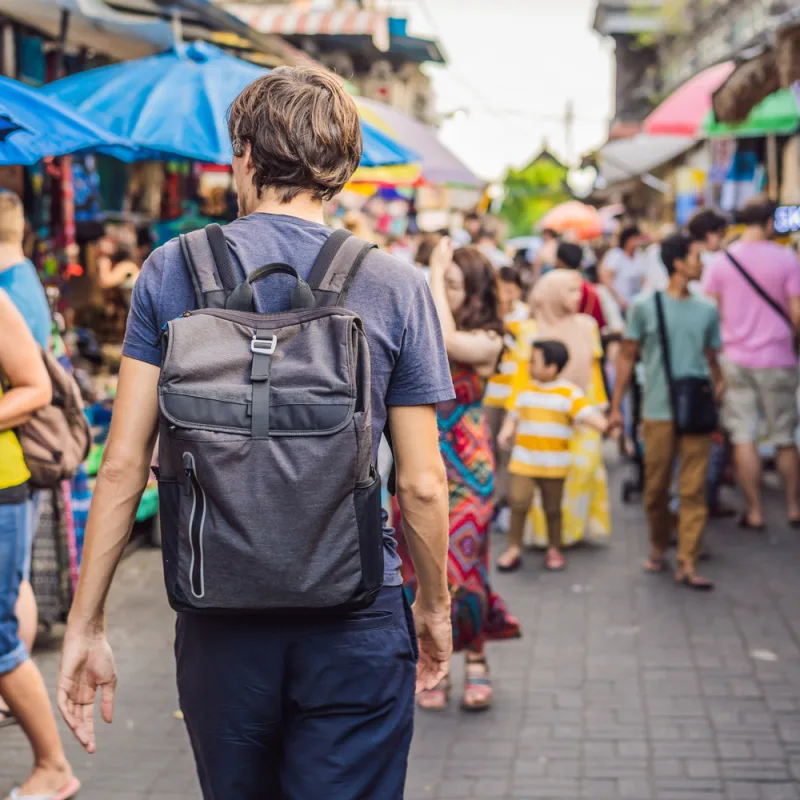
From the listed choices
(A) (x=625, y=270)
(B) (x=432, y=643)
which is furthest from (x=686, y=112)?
(B) (x=432, y=643)

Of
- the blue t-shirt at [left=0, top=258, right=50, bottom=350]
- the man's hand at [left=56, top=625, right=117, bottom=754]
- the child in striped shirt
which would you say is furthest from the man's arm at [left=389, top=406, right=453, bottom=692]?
the child in striped shirt

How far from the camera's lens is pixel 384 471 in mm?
7383

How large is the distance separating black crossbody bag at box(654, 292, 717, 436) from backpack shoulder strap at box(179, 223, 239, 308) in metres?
5.19

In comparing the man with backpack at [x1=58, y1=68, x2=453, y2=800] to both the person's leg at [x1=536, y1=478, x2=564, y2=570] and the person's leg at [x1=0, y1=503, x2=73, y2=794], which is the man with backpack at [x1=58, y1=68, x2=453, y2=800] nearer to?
the person's leg at [x1=0, y1=503, x2=73, y2=794]

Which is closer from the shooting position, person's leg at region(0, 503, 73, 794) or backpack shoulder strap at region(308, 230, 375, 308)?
backpack shoulder strap at region(308, 230, 375, 308)

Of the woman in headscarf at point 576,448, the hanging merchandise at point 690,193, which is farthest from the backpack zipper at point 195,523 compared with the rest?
the hanging merchandise at point 690,193

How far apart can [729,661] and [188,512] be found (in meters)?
4.40

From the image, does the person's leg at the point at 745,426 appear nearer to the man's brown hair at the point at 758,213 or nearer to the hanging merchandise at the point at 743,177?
the man's brown hair at the point at 758,213

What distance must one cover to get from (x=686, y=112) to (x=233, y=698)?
9.62 metres

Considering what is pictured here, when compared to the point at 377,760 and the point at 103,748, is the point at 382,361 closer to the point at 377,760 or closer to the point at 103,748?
the point at 377,760

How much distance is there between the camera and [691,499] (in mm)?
7473

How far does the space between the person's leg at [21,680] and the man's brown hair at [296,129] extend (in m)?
1.94

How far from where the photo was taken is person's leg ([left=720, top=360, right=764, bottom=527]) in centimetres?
878

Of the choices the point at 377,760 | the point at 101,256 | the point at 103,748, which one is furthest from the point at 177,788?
the point at 101,256
